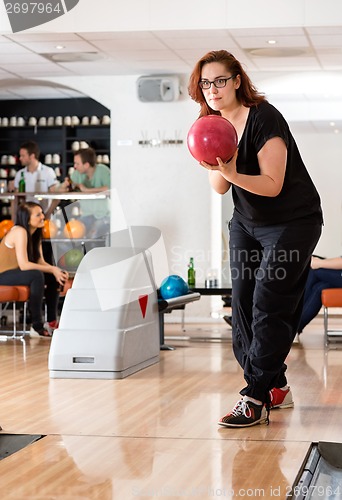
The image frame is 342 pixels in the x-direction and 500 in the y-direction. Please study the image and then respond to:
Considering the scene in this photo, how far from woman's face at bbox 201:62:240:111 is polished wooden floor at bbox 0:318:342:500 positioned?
1.27m

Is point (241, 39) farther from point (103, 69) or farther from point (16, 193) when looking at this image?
point (16, 193)

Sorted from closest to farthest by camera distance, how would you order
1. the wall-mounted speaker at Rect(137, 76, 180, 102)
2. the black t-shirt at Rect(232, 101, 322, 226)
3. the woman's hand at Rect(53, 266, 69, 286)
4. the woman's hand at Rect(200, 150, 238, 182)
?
the woman's hand at Rect(200, 150, 238, 182) → the black t-shirt at Rect(232, 101, 322, 226) → the woman's hand at Rect(53, 266, 69, 286) → the wall-mounted speaker at Rect(137, 76, 180, 102)

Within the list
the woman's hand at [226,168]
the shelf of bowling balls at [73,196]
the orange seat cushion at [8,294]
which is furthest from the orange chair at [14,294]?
the woman's hand at [226,168]

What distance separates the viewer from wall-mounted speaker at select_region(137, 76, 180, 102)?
9.42m

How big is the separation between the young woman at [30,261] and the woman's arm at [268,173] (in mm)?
4408

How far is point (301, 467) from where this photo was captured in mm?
2947

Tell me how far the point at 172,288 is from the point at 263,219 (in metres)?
3.40

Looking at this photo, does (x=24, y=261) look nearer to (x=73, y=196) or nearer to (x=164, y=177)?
(x=73, y=196)

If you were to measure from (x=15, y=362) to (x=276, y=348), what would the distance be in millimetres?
2905

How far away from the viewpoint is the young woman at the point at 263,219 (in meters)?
3.52

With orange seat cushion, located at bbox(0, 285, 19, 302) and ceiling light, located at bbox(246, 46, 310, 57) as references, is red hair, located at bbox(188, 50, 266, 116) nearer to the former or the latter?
orange seat cushion, located at bbox(0, 285, 19, 302)

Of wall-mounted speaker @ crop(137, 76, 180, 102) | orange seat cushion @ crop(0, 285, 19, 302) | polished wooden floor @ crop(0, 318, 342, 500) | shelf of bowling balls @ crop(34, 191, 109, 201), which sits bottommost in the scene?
polished wooden floor @ crop(0, 318, 342, 500)

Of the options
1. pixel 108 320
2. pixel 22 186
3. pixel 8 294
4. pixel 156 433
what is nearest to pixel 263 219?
pixel 156 433

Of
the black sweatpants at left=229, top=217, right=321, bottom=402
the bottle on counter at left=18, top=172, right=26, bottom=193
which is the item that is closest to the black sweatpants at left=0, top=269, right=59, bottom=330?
the bottle on counter at left=18, top=172, right=26, bottom=193
